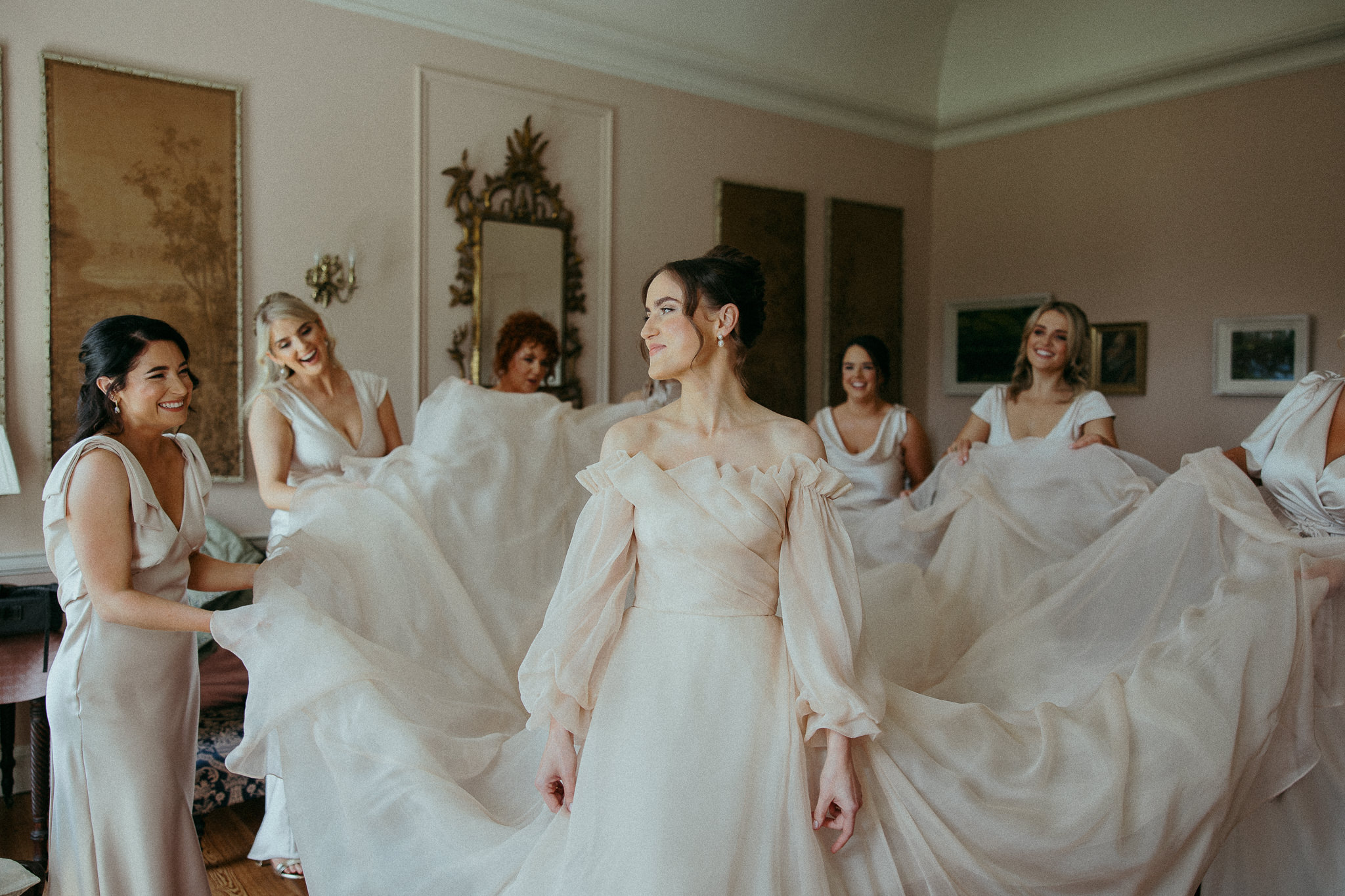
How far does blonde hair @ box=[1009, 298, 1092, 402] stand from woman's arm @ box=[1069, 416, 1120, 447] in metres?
0.22

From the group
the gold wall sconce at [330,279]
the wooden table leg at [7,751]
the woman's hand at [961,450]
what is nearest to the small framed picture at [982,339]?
the woman's hand at [961,450]

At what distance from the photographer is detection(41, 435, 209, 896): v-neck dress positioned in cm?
229

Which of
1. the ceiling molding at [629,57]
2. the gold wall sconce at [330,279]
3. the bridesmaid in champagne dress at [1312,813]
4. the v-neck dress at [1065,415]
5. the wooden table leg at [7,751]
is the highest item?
the ceiling molding at [629,57]

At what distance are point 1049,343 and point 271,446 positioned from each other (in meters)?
3.14

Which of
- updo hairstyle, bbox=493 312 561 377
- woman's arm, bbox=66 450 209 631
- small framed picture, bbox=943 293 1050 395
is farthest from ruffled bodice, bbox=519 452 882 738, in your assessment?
small framed picture, bbox=943 293 1050 395

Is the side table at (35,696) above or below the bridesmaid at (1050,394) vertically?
below

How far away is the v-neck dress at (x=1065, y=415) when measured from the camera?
13.7 ft

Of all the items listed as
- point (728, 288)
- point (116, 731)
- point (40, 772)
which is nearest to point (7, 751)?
point (40, 772)

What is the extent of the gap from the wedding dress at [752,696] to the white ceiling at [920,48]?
131 inches

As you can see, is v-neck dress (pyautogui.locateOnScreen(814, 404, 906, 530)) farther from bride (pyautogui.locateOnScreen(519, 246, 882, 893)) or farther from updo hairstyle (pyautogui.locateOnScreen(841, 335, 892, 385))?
bride (pyautogui.locateOnScreen(519, 246, 882, 893))

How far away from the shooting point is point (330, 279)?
4805 mm

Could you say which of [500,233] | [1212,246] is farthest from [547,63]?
[1212,246]

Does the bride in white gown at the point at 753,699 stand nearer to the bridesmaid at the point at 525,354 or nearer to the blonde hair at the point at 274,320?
the blonde hair at the point at 274,320

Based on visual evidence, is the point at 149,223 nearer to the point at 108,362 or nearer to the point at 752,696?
the point at 108,362
